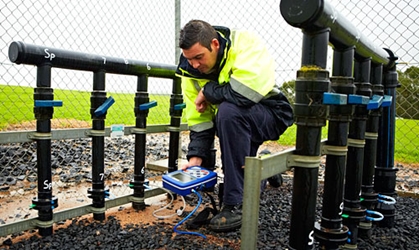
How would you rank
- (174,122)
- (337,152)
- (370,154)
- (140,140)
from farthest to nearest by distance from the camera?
(174,122) < (140,140) < (370,154) < (337,152)

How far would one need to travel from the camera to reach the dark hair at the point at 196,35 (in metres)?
2.03

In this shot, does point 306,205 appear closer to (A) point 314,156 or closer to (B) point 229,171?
(A) point 314,156

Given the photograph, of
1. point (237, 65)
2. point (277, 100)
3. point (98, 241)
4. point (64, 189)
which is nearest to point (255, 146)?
point (277, 100)

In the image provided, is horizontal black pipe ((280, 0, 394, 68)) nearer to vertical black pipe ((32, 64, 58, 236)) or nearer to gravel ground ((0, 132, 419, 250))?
gravel ground ((0, 132, 419, 250))

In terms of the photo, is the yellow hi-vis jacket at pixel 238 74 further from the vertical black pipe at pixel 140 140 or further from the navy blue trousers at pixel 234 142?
the vertical black pipe at pixel 140 140

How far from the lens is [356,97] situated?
1420mm

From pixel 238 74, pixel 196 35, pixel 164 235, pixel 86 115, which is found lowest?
pixel 164 235

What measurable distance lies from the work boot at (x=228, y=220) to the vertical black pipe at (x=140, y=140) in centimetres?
78

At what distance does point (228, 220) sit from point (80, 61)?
134 cm

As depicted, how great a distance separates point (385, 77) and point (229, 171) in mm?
1292

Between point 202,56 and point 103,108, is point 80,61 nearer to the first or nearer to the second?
point 103,108

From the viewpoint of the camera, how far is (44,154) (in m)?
2.04

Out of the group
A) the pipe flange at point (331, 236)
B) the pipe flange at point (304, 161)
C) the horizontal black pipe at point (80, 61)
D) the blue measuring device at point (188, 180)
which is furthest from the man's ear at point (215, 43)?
the pipe flange at point (331, 236)

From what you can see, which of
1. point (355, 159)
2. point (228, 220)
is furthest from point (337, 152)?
point (228, 220)
